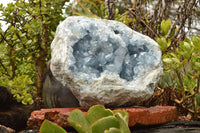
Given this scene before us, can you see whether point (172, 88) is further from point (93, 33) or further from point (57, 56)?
point (57, 56)

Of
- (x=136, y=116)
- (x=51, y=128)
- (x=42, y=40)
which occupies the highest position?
(x=42, y=40)

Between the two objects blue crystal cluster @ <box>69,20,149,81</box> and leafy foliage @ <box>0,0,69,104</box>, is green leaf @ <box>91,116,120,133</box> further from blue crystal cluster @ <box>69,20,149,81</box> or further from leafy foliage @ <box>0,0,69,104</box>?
leafy foliage @ <box>0,0,69,104</box>

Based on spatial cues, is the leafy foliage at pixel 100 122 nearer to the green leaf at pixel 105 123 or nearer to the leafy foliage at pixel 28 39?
the green leaf at pixel 105 123

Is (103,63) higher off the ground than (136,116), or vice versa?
(103,63)

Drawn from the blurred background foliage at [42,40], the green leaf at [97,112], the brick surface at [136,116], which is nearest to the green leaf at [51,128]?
the green leaf at [97,112]

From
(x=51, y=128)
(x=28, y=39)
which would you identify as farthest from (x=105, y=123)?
(x=28, y=39)

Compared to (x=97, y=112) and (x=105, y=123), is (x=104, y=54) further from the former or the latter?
Answer: (x=105, y=123)

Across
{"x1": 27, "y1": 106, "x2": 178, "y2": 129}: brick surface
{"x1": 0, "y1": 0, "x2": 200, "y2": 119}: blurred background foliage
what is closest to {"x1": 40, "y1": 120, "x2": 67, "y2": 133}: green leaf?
{"x1": 27, "y1": 106, "x2": 178, "y2": 129}: brick surface
